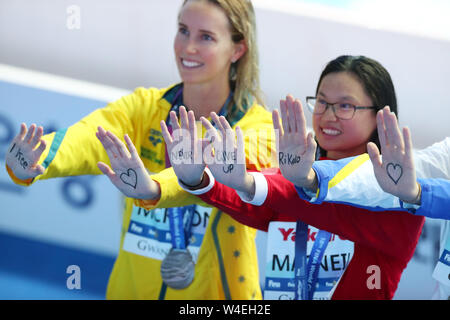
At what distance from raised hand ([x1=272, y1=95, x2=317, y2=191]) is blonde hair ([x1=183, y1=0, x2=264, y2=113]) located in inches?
20.7

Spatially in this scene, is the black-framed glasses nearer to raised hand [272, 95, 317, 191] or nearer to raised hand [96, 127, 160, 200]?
raised hand [272, 95, 317, 191]

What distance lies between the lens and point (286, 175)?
1.64 metres

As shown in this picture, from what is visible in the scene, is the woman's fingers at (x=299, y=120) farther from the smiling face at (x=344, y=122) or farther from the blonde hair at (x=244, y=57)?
the blonde hair at (x=244, y=57)

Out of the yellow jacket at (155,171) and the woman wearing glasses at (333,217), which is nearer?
the woman wearing glasses at (333,217)

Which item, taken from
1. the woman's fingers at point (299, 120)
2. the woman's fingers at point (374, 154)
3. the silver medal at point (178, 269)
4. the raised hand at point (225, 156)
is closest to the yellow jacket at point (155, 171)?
the silver medal at point (178, 269)

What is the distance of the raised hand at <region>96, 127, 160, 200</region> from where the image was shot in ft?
5.75

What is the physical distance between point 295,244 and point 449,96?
89 centimetres

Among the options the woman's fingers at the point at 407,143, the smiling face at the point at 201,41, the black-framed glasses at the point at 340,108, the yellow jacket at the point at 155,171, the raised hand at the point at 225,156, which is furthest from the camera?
the smiling face at the point at 201,41

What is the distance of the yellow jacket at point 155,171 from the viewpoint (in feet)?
6.66

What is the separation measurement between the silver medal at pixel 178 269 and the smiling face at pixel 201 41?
512 millimetres

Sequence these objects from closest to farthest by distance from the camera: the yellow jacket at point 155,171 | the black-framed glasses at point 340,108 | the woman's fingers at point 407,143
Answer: the woman's fingers at point 407,143 → the black-framed glasses at point 340,108 → the yellow jacket at point 155,171

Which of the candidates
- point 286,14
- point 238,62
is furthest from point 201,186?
point 286,14

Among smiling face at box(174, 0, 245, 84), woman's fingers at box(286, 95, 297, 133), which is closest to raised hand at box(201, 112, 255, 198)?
woman's fingers at box(286, 95, 297, 133)

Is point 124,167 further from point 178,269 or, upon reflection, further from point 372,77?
point 372,77
